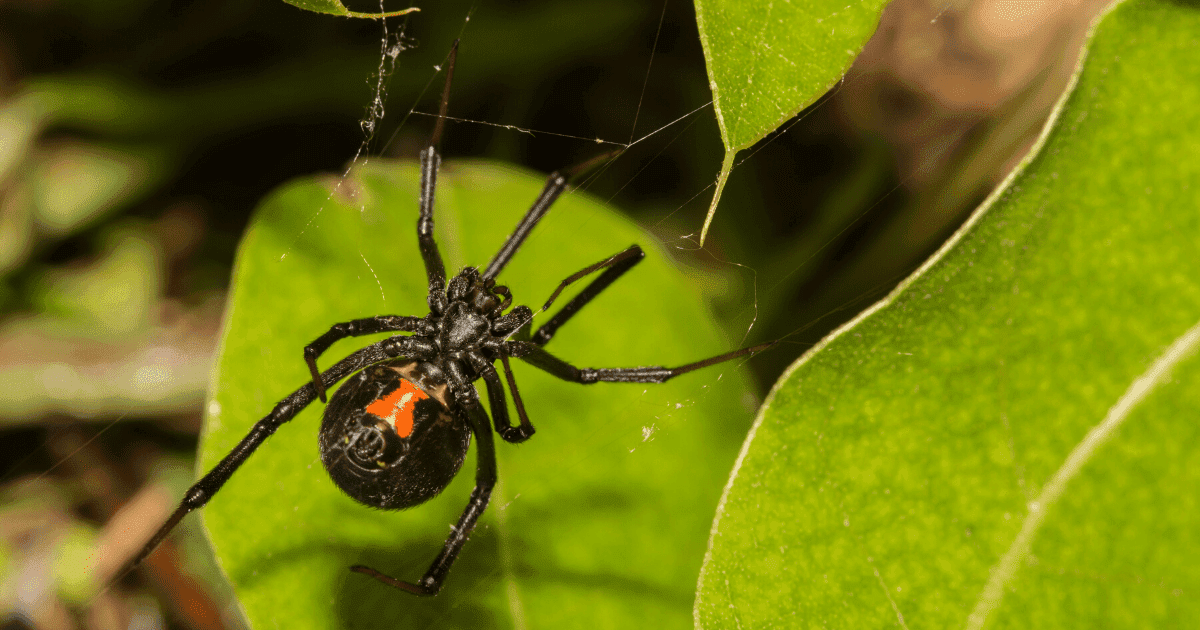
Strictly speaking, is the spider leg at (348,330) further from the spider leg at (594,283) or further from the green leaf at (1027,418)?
the green leaf at (1027,418)

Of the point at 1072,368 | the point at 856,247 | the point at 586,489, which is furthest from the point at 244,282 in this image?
the point at 856,247

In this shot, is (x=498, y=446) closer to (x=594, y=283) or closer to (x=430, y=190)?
(x=594, y=283)

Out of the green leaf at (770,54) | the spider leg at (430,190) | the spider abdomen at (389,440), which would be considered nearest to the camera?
the green leaf at (770,54)

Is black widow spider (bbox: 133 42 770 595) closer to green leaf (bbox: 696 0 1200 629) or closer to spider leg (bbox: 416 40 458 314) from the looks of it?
spider leg (bbox: 416 40 458 314)

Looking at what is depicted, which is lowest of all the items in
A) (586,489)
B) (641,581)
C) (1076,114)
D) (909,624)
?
(641,581)

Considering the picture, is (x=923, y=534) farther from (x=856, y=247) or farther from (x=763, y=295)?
(x=856, y=247)

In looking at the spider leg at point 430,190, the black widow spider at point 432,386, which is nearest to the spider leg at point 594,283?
the black widow spider at point 432,386
